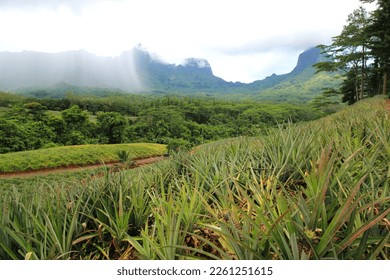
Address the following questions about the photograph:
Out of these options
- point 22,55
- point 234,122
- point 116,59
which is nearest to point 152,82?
point 116,59

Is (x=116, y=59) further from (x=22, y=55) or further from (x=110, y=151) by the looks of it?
(x=110, y=151)

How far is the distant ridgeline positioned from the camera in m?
79.5

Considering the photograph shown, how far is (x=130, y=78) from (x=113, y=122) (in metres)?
125

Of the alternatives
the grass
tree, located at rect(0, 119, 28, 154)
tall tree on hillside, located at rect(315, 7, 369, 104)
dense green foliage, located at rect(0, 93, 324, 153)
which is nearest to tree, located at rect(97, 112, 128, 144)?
dense green foliage, located at rect(0, 93, 324, 153)

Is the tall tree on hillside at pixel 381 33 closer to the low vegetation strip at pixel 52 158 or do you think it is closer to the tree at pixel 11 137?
the low vegetation strip at pixel 52 158

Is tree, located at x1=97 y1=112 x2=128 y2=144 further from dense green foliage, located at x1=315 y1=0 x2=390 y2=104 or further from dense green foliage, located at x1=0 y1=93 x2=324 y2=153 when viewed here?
dense green foliage, located at x1=315 y1=0 x2=390 y2=104

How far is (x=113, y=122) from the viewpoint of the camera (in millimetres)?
38531

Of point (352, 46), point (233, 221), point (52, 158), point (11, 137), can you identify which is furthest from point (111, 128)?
point (233, 221)

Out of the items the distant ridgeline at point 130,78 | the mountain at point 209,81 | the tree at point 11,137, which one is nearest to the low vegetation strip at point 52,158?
the tree at point 11,137

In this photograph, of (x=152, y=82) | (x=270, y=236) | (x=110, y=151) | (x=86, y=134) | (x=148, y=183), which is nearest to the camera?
(x=270, y=236)

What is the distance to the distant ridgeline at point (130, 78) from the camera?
79463mm

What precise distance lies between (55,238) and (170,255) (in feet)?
1.68

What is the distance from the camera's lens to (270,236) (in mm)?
937

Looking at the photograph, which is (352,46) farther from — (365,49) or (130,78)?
(130,78)
